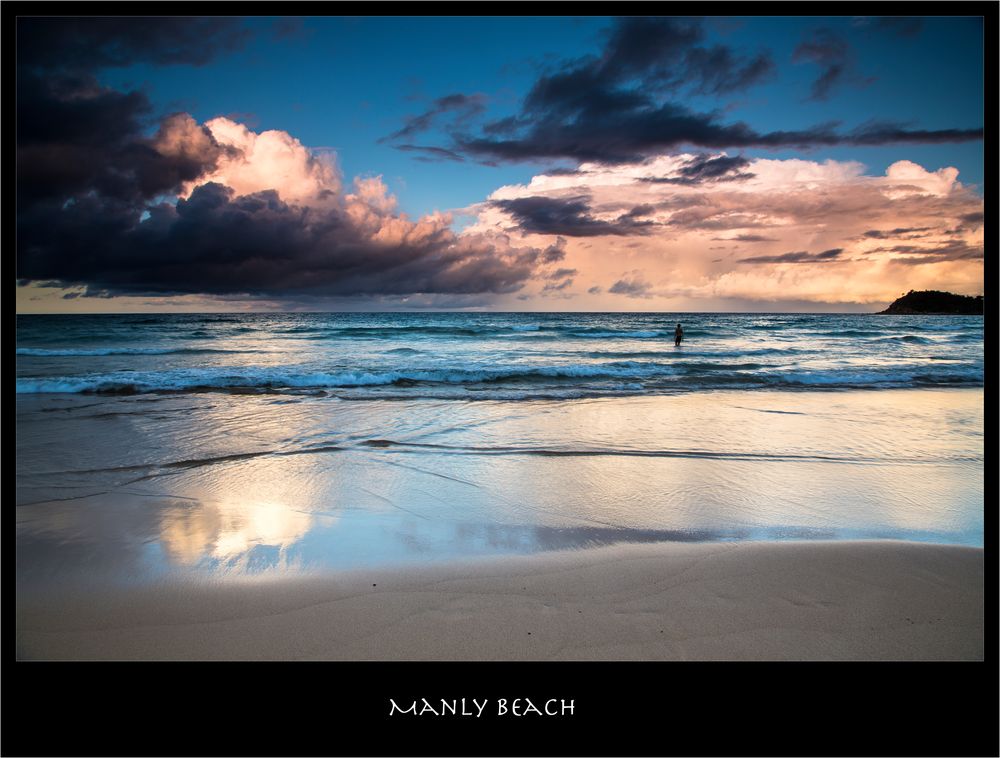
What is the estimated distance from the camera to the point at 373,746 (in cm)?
136

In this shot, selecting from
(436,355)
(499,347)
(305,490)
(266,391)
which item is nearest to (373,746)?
(305,490)

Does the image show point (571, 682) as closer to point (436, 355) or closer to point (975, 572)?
point (975, 572)

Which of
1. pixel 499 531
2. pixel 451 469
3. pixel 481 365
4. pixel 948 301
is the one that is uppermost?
pixel 948 301

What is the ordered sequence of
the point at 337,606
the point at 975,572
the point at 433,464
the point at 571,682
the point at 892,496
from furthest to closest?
the point at 433,464, the point at 892,496, the point at 975,572, the point at 337,606, the point at 571,682

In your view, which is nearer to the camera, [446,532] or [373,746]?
[373,746]

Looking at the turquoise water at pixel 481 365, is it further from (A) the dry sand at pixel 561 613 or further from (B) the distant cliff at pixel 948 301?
(A) the dry sand at pixel 561 613

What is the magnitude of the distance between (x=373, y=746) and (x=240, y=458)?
4.65 m

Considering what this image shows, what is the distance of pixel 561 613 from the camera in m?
2.23

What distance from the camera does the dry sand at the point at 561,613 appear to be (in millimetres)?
1975

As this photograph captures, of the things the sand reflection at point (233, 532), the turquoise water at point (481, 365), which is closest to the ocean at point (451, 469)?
the sand reflection at point (233, 532)

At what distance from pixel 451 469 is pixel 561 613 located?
111 inches

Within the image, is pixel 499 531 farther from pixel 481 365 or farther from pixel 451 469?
pixel 481 365

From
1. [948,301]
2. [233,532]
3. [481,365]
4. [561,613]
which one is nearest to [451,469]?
[233,532]

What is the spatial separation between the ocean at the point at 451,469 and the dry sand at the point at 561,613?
1.12 ft
